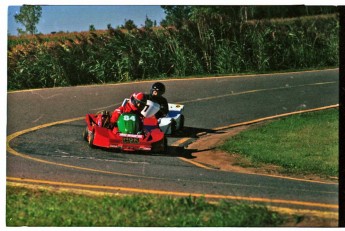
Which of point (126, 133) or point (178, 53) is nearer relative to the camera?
point (126, 133)

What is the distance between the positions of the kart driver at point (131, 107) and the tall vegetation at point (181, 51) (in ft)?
1.40

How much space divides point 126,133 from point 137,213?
4.45m

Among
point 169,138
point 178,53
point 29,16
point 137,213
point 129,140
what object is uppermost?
point 29,16

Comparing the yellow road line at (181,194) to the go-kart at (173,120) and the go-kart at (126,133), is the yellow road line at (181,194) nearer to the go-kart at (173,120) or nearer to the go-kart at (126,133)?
the go-kart at (126,133)

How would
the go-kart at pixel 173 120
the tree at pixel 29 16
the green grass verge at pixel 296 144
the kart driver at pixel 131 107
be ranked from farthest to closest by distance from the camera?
the go-kart at pixel 173 120, the kart driver at pixel 131 107, the green grass verge at pixel 296 144, the tree at pixel 29 16

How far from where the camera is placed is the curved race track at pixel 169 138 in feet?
42.5

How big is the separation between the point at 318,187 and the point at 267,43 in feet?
13.1

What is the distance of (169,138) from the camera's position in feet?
56.4

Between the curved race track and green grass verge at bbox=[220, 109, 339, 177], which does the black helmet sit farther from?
green grass verge at bbox=[220, 109, 339, 177]

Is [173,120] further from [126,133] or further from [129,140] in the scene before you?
[129,140]

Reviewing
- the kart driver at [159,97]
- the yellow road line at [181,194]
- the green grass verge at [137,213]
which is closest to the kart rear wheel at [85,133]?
the kart driver at [159,97]

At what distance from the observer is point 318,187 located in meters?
13.5

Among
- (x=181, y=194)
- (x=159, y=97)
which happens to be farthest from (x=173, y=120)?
(x=181, y=194)

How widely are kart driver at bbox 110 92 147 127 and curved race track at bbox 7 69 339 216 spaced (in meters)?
0.14
